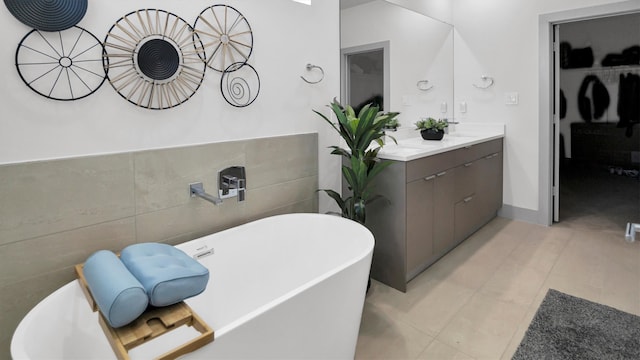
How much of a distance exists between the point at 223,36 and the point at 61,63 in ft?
2.74

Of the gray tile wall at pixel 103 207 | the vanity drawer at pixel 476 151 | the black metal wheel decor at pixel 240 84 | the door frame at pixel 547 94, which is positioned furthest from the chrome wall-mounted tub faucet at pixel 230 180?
the door frame at pixel 547 94

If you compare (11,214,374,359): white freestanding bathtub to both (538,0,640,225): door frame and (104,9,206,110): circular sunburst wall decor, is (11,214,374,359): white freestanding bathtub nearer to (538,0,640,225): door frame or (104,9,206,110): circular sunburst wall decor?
(104,9,206,110): circular sunburst wall decor

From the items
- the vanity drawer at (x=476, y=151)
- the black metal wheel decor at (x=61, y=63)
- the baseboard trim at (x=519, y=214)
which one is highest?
the black metal wheel decor at (x=61, y=63)

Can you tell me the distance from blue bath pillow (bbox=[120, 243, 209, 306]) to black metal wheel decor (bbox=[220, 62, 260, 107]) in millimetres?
1075

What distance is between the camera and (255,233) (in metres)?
2.17

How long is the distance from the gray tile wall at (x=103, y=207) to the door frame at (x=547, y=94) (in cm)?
284

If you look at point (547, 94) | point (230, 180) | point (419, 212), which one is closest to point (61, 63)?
point (230, 180)

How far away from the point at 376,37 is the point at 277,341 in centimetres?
264

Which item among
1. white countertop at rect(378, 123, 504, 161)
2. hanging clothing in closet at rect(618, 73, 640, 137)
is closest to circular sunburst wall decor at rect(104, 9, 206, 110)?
white countertop at rect(378, 123, 504, 161)

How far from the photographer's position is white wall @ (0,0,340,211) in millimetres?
1512

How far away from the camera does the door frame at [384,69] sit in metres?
2.93

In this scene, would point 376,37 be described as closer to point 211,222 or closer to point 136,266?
point 211,222

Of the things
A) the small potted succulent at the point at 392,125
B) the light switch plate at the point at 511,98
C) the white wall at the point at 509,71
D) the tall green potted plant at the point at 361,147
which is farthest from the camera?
the light switch plate at the point at 511,98

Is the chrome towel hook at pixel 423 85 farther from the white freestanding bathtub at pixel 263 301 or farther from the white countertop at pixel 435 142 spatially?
the white freestanding bathtub at pixel 263 301
